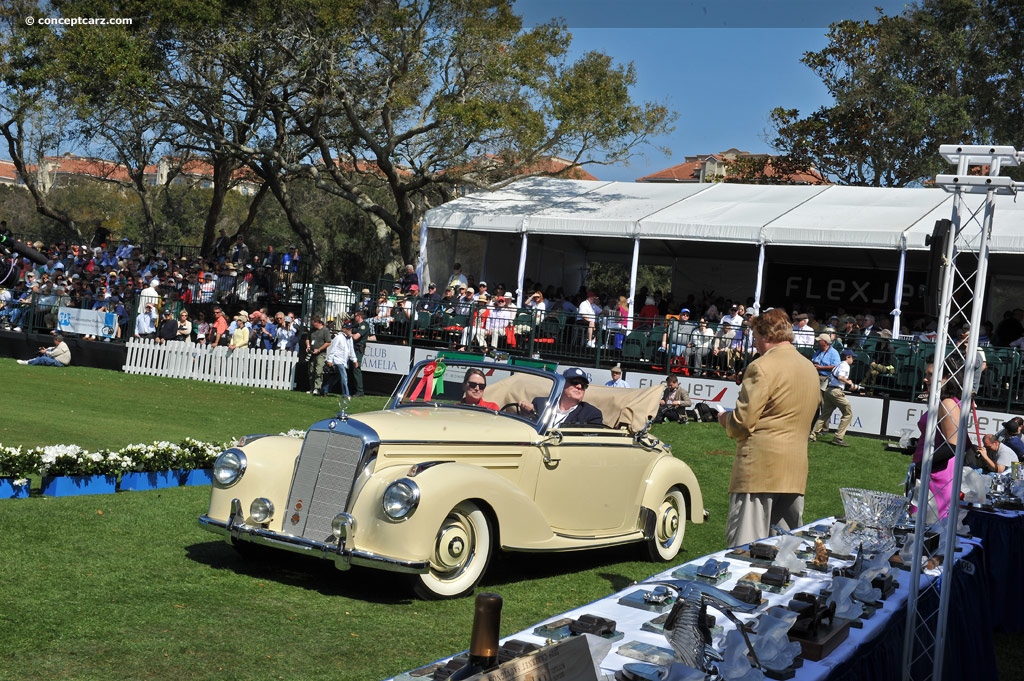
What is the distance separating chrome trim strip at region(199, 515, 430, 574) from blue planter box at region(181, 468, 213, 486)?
3494mm

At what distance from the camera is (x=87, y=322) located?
25547 millimetres

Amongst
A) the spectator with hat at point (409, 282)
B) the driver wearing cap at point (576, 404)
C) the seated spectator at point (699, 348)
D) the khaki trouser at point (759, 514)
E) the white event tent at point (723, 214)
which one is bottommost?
the khaki trouser at point (759, 514)

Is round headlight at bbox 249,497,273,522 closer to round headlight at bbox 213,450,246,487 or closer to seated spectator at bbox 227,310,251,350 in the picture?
round headlight at bbox 213,450,246,487

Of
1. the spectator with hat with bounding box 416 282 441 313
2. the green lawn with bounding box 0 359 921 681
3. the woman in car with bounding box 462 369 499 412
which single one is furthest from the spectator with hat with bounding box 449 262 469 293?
the woman in car with bounding box 462 369 499 412

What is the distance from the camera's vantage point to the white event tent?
20172mm

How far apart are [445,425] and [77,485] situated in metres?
4.03

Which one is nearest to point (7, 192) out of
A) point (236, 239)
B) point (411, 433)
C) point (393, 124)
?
point (236, 239)

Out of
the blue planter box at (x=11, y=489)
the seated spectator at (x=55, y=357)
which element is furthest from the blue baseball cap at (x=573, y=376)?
the seated spectator at (x=55, y=357)

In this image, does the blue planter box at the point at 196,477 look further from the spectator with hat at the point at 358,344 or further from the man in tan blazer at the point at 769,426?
the spectator with hat at the point at 358,344

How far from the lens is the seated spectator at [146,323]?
24734 millimetres

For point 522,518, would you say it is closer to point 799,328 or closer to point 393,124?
point 799,328

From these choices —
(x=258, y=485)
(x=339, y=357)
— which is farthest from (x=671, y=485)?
(x=339, y=357)

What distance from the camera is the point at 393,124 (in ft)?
94.3

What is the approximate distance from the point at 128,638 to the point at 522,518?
107 inches
